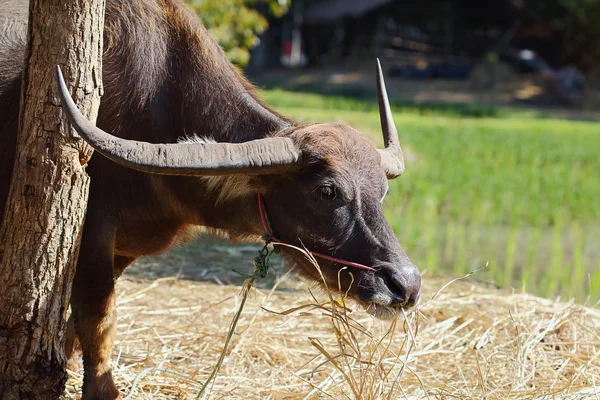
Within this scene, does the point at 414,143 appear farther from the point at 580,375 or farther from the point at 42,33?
the point at 42,33

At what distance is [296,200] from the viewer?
3.27m

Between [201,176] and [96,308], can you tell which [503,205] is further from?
[96,308]

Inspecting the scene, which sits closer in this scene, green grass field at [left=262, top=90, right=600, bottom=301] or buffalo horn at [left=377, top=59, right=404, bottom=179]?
buffalo horn at [left=377, top=59, right=404, bottom=179]

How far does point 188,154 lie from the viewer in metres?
2.91

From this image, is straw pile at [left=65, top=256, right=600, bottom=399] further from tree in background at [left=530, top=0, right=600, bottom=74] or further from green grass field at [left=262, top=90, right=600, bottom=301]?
tree in background at [left=530, top=0, right=600, bottom=74]

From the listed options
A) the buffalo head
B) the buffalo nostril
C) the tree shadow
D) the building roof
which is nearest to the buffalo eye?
the buffalo head

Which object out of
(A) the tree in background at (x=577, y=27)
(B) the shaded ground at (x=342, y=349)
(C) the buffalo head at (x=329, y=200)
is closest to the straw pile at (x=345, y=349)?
(B) the shaded ground at (x=342, y=349)

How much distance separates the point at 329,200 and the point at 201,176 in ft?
1.96

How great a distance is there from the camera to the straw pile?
11.5 feet

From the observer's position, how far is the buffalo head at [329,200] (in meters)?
3.05

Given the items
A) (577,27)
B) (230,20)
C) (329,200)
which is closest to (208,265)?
(329,200)

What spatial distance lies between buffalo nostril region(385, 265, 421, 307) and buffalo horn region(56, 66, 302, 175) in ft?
1.99

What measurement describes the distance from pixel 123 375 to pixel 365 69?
102 ft

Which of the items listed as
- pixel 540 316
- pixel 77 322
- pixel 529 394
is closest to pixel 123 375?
pixel 77 322
